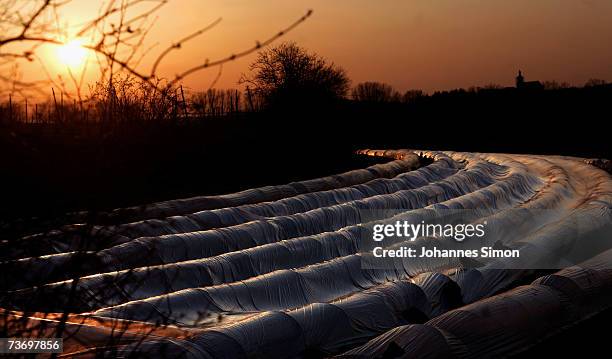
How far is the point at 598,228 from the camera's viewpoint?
12586mm

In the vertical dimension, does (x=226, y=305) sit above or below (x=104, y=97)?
below

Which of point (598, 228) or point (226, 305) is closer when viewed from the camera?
point (226, 305)

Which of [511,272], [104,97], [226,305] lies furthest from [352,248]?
[104,97]

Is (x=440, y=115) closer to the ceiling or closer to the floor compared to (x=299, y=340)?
closer to the ceiling

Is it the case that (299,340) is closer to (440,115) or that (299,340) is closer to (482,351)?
(482,351)

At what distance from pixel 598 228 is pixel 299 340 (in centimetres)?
732

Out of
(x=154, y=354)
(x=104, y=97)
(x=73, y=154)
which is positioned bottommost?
(x=154, y=354)

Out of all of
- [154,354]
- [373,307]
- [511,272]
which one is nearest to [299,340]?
[373,307]

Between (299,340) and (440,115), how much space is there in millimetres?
33745

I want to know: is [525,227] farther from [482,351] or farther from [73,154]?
[73,154]

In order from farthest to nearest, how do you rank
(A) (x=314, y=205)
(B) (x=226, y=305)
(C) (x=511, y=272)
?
(A) (x=314, y=205) < (C) (x=511, y=272) < (B) (x=226, y=305)

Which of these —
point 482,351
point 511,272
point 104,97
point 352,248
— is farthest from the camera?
point 352,248

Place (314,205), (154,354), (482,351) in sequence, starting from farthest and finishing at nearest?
(314,205)
(482,351)
(154,354)

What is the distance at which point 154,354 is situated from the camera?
5457mm
